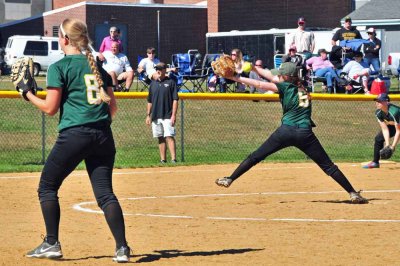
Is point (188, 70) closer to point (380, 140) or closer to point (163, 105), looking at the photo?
point (163, 105)

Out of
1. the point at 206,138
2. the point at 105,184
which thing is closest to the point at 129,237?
the point at 105,184

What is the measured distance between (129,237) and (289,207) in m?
3.22

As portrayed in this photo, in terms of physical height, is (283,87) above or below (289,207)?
above

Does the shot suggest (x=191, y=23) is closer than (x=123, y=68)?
No

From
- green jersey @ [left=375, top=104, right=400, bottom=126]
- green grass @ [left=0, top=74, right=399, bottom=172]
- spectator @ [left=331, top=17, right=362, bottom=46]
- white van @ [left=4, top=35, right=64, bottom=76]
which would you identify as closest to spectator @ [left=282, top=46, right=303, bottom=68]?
green grass @ [left=0, top=74, right=399, bottom=172]

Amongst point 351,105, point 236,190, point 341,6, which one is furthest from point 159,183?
point 341,6

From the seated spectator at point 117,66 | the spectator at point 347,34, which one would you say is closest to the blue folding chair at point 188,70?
the spectator at point 347,34

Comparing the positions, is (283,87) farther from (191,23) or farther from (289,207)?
(191,23)

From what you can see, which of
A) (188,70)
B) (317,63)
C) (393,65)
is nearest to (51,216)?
(317,63)

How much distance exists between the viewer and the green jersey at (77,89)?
903 centimetres

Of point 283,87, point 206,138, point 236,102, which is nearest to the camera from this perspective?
point 283,87

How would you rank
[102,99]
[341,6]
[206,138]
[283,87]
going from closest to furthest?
[102,99] → [283,87] → [206,138] → [341,6]

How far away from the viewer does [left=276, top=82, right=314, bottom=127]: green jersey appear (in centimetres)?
1338

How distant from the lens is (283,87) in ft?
44.2
